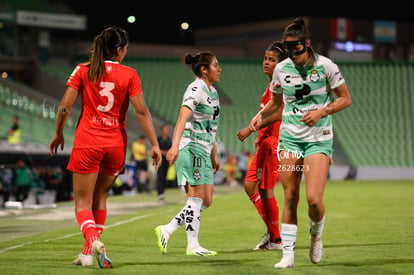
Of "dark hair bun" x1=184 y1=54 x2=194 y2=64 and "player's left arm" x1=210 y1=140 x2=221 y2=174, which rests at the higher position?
"dark hair bun" x1=184 y1=54 x2=194 y2=64

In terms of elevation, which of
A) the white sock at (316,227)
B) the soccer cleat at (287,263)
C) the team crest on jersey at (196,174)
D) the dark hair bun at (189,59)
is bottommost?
the soccer cleat at (287,263)

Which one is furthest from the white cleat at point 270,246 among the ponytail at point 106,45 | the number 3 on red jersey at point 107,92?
the ponytail at point 106,45

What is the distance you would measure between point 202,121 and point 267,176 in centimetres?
129

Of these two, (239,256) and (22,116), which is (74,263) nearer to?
(239,256)

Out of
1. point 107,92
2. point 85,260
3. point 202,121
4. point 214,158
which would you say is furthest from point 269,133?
point 85,260

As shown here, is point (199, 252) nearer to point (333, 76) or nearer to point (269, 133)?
point (269, 133)

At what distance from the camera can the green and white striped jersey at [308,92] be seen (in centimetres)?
683

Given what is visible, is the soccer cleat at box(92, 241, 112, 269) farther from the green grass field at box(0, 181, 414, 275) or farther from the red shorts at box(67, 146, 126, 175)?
the red shorts at box(67, 146, 126, 175)

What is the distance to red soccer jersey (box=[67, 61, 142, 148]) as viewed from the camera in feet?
22.8

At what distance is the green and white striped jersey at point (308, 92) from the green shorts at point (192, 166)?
1.41 m

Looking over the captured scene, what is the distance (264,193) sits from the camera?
8836mm

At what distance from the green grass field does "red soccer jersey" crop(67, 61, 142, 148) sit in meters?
1.26

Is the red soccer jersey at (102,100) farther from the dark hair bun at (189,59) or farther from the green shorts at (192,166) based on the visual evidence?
the dark hair bun at (189,59)

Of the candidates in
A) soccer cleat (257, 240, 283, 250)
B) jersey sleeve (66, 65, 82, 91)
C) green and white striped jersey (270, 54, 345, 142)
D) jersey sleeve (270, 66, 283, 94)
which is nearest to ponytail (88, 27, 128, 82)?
jersey sleeve (66, 65, 82, 91)
